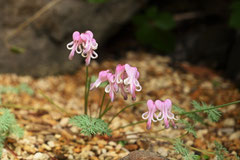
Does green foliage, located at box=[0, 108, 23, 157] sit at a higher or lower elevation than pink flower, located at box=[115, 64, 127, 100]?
lower

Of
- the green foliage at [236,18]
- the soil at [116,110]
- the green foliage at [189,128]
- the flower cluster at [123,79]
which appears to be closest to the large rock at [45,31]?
the soil at [116,110]

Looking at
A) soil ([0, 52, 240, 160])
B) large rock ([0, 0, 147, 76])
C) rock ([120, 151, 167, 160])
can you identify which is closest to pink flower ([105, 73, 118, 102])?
rock ([120, 151, 167, 160])

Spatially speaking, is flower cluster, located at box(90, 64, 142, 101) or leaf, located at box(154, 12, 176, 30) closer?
flower cluster, located at box(90, 64, 142, 101)

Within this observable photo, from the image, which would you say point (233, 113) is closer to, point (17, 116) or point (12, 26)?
point (17, 116)

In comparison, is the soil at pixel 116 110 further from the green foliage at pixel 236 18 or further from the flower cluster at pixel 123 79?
the green foliage at pixel 236 18

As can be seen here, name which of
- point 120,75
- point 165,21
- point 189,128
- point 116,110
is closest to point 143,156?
point 189,128

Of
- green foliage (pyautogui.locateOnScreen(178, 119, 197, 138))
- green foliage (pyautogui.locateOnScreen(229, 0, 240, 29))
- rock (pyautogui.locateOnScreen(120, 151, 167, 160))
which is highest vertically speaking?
green foliage (pyautogui.locateOnScreen(229, 0, 240, 29))

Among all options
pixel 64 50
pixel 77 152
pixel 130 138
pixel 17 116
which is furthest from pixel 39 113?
pixel 64 50

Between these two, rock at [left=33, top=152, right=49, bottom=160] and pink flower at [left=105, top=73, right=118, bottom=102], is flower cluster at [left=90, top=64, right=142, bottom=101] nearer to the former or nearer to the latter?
pink flower at [left=105, top=73, right=118, bottom=102]
